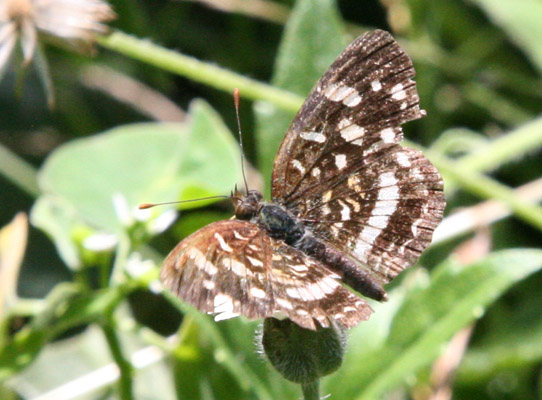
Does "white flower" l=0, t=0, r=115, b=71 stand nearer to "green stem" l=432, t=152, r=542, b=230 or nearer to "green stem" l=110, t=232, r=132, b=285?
→ "green stem" l=110, t=232, r=132, b=285

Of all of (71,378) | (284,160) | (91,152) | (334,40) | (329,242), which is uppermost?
(334,40)

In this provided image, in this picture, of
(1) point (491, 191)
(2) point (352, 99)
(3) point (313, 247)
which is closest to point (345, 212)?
(3) point (313, 247)

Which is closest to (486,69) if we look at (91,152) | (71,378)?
(91,152)

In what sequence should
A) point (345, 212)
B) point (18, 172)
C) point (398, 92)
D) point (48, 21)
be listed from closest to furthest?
point (398, 92), point (345, 212), point (48, 21), point (18, 172)

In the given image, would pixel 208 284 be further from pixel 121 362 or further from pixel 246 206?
pixel 121 362

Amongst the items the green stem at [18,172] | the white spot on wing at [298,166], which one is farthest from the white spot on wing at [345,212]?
the green stem at [18,172]

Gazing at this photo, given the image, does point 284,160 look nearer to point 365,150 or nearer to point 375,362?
point 365,150
